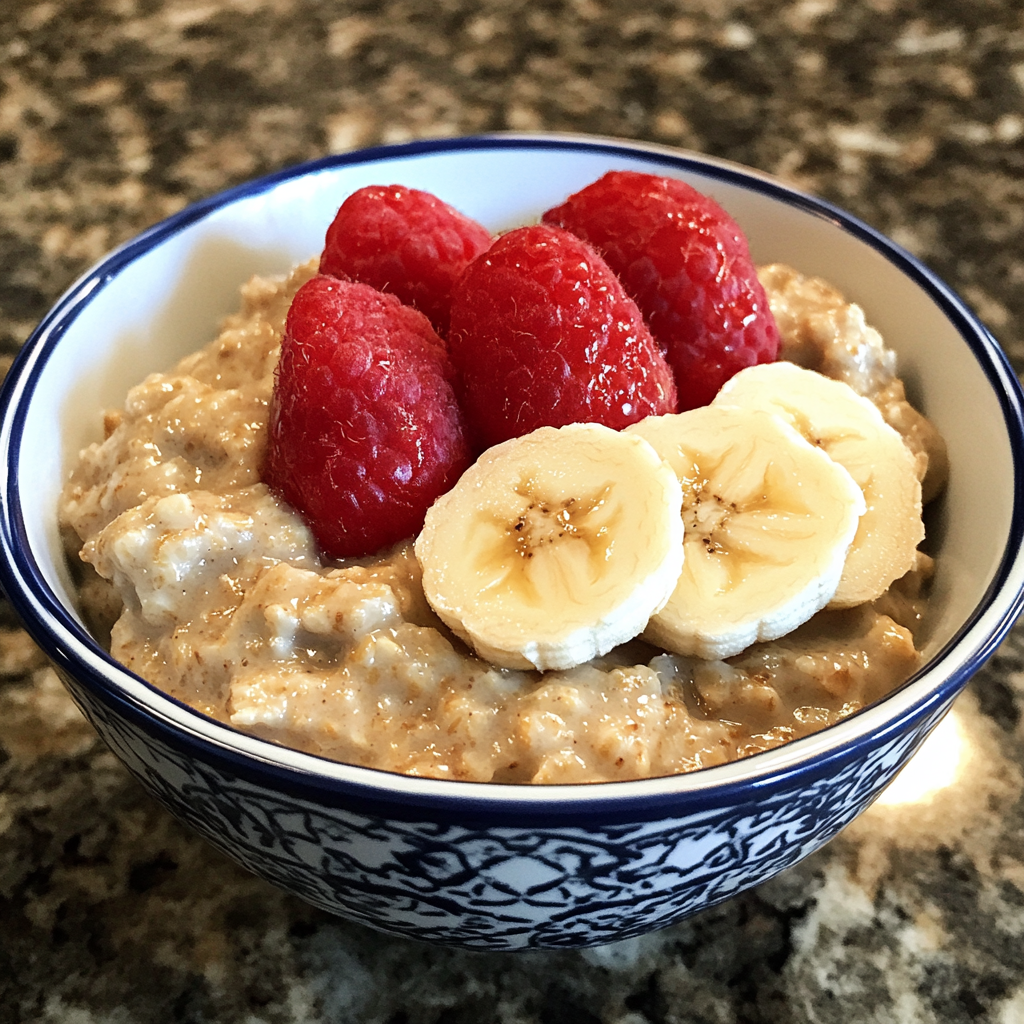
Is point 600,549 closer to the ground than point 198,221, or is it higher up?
closer to the ground

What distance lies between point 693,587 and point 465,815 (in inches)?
15.5

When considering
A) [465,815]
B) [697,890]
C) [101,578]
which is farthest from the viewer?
[101,578]

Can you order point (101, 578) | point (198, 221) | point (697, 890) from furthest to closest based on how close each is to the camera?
point (198, 221)
point (101, 578)
point (697, 890)

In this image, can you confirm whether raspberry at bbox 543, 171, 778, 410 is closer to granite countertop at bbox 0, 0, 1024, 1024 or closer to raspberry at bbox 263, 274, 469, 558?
raspberry at bbox 263, 274, 469, 558

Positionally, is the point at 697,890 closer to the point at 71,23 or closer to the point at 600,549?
the point at 600,549

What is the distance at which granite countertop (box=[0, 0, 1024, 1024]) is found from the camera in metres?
1.16

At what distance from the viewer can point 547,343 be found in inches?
47.4

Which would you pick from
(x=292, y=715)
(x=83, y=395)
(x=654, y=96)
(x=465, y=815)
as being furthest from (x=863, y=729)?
(x=654, y=96)

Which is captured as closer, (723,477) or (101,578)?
(723,477)

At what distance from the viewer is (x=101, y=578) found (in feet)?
4.26

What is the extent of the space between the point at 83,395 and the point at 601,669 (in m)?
0.84

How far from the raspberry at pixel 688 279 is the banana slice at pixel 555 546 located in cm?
27

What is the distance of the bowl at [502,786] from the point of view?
83cm

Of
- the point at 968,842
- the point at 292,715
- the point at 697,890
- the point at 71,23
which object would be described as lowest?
the point at 968,842
